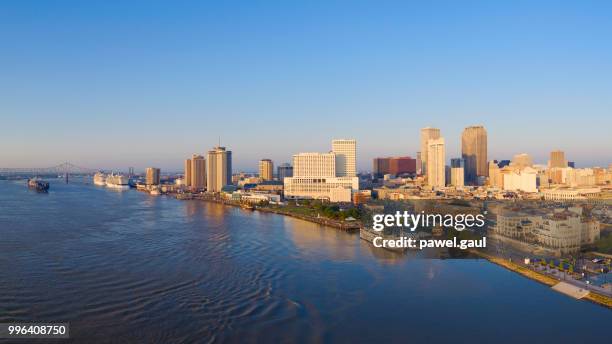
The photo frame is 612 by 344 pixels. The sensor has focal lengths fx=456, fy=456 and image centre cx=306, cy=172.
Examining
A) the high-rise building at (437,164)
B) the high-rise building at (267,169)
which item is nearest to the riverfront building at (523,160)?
the high-rise building at (437,164)

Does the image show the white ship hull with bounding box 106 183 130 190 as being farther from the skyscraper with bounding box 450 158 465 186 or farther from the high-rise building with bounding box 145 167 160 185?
the skyscraper with bounding box 450 158 465 186

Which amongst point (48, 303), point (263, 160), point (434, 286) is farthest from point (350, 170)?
point (48, 303)

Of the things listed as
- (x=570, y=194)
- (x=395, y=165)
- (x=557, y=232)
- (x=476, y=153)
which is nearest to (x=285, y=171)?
(x=395, y=165)

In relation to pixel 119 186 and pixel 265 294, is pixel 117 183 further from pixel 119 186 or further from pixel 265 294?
pixel 265 294

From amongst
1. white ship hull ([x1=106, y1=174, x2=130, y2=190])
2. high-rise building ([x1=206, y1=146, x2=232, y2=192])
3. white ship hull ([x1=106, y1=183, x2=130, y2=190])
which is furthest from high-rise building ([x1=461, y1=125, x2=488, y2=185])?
white ship hull ([x1=106, y1=174, x2=130, y2=190])

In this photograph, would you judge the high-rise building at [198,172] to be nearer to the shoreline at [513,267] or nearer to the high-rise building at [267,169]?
the high-rise building at [267,169]

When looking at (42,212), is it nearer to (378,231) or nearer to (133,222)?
(133,222)
